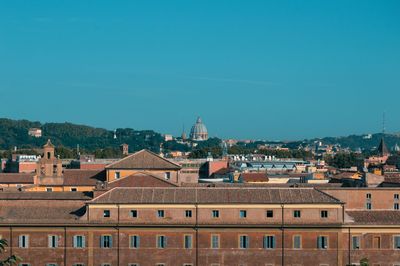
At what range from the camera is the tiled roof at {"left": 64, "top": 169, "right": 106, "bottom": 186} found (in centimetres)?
7469

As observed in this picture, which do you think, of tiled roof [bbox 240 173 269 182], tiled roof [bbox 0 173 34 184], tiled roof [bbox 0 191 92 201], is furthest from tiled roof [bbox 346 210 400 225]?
tiled roof [bbox 240 173 269 182]

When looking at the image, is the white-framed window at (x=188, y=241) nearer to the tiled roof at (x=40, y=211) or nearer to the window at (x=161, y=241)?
the window at (x=161, y=241)

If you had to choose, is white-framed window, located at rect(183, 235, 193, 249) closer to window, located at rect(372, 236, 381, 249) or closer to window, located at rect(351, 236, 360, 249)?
window, located at rect(351, 236, 360, 249)

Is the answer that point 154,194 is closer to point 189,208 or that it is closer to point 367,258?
point 189,208

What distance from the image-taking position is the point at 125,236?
2085 inches

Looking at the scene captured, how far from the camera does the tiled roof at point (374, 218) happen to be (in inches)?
2089

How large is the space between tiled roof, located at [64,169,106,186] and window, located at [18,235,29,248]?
20.6 metres

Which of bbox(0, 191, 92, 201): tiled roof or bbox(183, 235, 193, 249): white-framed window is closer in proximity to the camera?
bbox(183, 235, 193, 249): white-framed window

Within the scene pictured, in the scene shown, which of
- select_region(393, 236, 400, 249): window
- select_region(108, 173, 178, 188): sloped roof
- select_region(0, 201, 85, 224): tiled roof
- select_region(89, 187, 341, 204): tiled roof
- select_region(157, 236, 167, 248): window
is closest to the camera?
select_region(393, 236, 400, 249): window

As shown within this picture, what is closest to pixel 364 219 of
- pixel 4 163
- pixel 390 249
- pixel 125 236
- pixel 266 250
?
pixel 390 249

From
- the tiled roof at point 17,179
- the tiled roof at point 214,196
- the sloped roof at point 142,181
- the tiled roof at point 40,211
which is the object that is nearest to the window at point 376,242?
the tiled roof at point 214,196

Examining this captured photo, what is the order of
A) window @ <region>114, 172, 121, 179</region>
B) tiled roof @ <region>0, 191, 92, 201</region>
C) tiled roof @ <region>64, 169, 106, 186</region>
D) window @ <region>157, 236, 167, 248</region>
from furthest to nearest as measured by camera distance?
1. tiled roof @ <region>64, 169, 106, 186</region>
2. window @ <region>114, 172, 121, 179</region>
3. tiled roof @ <region>0, 191, 92, 201</region>
4. window @ <region>157, 236, 167, 248</region>

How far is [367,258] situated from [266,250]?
5086 millimetres

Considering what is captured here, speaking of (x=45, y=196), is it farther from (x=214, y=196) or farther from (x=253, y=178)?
(x=253, y=178)
